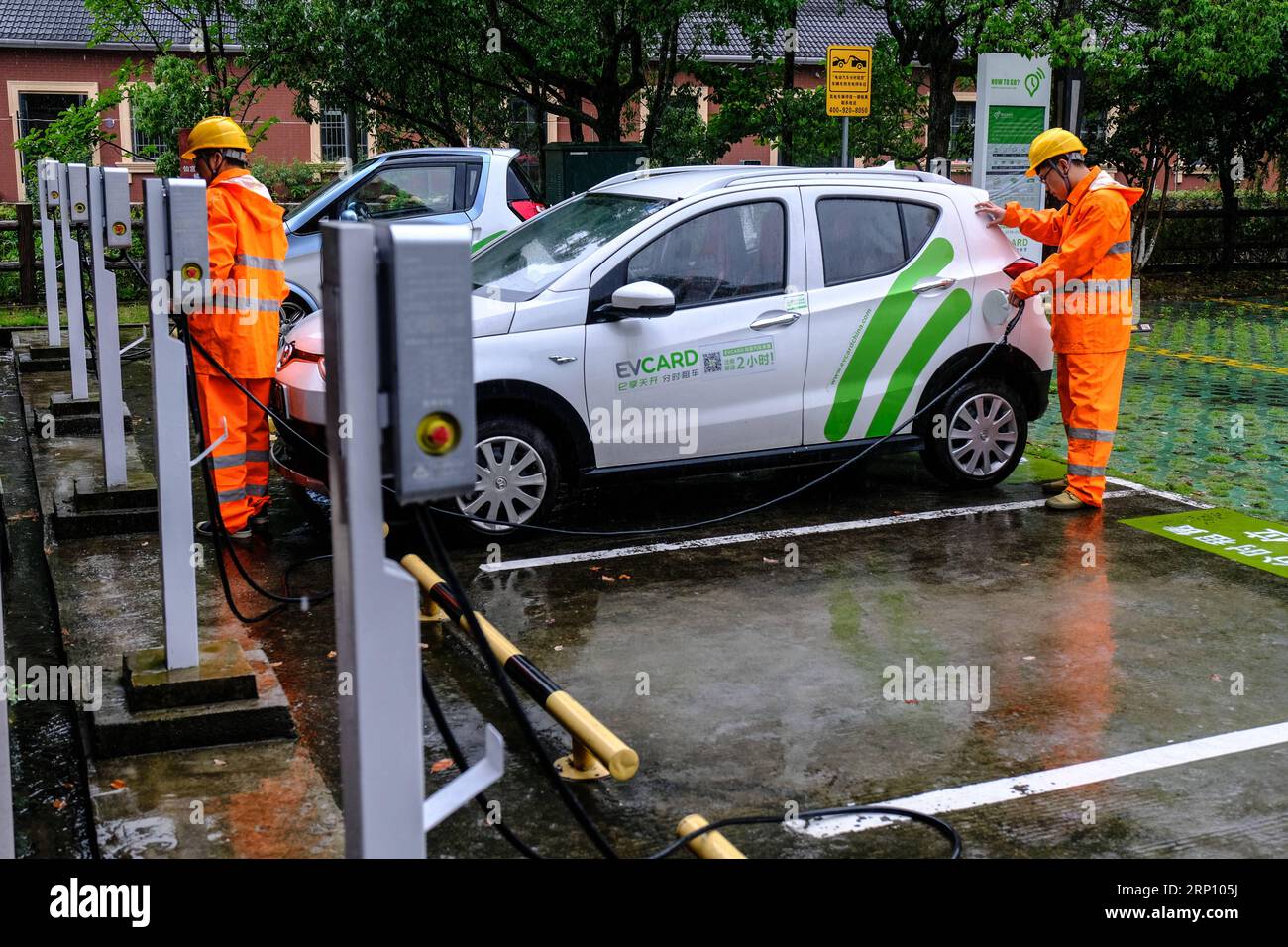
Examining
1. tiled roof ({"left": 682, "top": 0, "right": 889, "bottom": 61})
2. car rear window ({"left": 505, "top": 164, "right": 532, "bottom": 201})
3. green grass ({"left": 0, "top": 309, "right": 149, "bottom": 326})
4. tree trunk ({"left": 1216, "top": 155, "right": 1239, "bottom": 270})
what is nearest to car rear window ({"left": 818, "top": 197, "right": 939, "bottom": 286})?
car rear window ({"left": 505, "top": 164, "right": 532, "bottom": 201})

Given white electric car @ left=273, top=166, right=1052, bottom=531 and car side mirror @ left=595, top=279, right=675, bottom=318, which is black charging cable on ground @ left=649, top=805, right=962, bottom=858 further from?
car side mirror @ left=595, top=279, right=675, bottom=318

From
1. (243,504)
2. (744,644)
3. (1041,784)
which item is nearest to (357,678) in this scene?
(1041,784)

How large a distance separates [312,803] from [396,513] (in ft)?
9.62

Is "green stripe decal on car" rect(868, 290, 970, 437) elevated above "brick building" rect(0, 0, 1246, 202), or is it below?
below

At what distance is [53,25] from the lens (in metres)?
32.2

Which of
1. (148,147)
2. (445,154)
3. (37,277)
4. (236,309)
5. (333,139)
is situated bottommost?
(37,277)

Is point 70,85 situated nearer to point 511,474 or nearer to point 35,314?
point 35,314

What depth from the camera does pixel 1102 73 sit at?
19.6 meters

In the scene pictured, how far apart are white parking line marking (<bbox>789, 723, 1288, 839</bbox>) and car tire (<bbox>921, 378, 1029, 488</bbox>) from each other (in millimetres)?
3464

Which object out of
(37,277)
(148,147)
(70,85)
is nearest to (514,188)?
(37,277)

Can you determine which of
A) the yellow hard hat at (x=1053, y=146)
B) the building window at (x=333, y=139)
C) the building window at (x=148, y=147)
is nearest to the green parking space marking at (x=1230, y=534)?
the yellow hard hat at (x=1053, y=146)

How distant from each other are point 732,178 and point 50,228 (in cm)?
748

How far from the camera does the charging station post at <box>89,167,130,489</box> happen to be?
586cm

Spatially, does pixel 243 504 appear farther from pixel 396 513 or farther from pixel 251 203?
pixel 251 203
